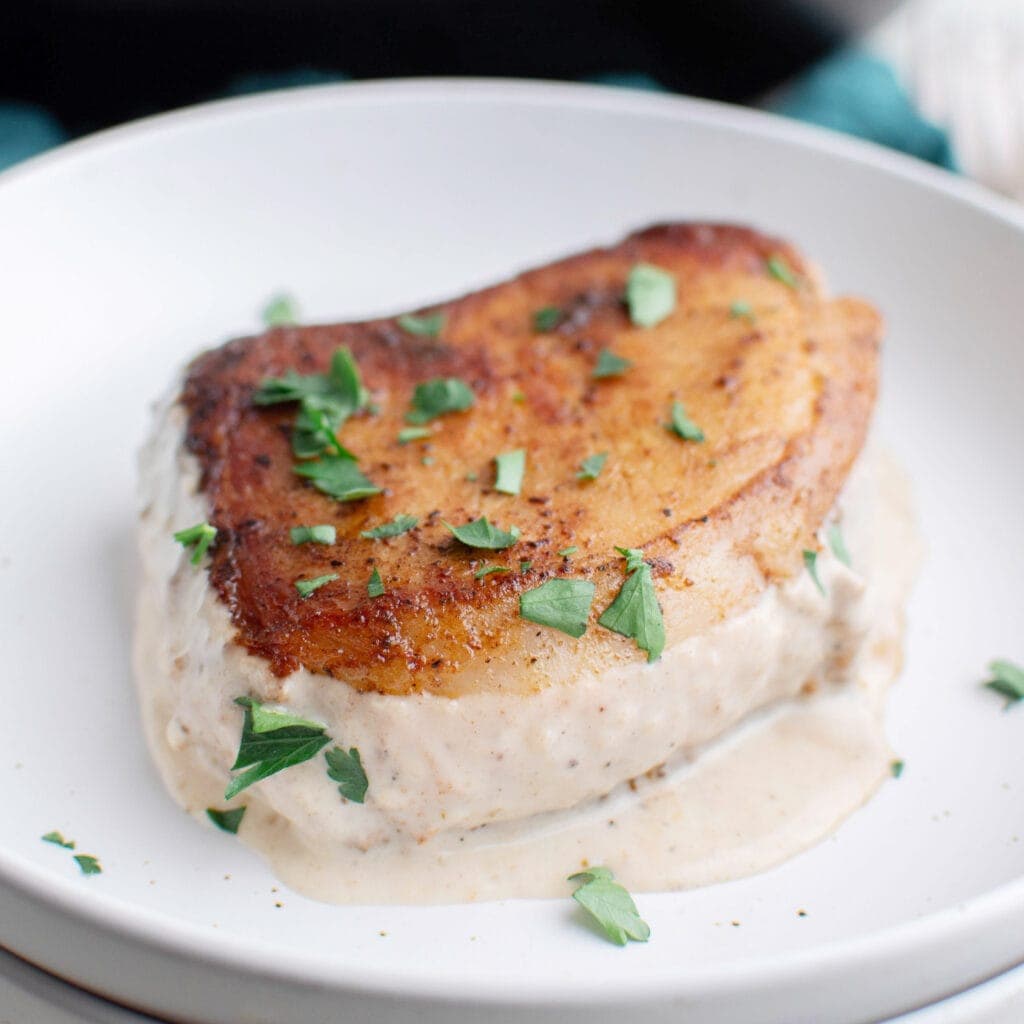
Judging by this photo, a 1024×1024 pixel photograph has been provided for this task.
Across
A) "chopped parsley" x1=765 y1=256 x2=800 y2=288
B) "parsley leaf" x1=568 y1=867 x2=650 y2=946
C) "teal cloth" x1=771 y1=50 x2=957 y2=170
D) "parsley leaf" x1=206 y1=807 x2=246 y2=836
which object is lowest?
"parsley leaf" x1=206 y1=807 x2=246 y2=836

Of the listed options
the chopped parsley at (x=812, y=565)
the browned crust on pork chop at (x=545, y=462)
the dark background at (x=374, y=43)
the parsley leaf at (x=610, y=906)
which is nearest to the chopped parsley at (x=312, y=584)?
the browned crust on pork chop at (x=545, y=462)

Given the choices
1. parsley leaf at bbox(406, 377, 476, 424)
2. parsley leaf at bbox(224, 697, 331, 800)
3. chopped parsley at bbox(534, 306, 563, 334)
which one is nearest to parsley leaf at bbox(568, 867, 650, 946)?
parsley leaf at bbox(224, 697, 331, 800)

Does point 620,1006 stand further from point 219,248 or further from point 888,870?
point 219,248

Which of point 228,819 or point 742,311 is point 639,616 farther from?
point 742,311

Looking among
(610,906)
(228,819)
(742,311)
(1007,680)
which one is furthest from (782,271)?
(228,819)

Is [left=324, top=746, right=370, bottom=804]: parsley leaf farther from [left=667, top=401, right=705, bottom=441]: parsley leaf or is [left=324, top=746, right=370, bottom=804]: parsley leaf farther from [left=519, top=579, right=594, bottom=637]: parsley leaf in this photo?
[left=667, top=401, right=705, bottom=441]: parsley leaf

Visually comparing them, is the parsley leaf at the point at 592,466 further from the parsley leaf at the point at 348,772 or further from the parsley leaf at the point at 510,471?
the parsley leaf at the point at 348,772
